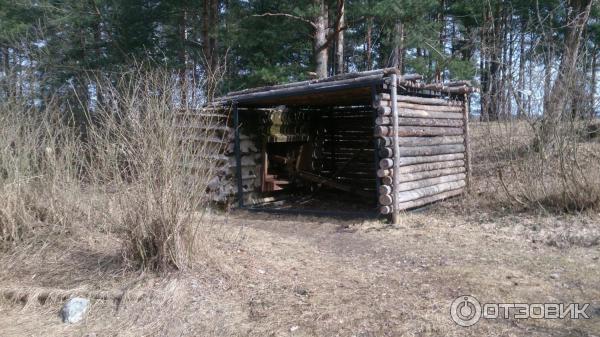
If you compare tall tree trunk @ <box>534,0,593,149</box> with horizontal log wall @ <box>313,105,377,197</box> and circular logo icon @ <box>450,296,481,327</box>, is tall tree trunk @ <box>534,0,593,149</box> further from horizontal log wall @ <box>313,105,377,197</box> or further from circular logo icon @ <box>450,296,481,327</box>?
circular logo icon @ <box>450,296,481,327</box>

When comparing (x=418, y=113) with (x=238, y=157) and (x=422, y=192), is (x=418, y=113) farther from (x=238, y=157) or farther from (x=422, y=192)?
(x=238, y=157)

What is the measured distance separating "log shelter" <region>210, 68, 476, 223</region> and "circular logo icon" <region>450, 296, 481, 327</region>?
3.47 metres

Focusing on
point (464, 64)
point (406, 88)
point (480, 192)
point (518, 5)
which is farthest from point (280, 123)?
point (518, 5)

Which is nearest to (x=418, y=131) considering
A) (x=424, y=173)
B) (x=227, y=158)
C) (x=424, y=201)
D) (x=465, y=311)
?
(x=424, y=173)

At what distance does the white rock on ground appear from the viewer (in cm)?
465

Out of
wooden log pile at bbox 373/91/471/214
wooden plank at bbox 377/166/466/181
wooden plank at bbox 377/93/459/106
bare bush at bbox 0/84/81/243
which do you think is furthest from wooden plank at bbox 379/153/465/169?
bare bush at bbox 0/84/81/243

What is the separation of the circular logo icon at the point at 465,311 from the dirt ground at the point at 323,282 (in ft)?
0.22

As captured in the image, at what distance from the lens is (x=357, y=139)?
1183 centimetres

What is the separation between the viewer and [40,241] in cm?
639

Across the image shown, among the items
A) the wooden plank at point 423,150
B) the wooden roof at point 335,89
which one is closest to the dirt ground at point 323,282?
the wooden plank at point 423,150

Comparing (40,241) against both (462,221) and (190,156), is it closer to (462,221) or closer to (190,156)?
(190,156)

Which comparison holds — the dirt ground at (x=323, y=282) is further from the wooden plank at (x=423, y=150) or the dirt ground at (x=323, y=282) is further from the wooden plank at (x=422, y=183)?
the wooden plank at (x=423, y=150)

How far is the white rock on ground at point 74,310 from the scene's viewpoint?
4648mm

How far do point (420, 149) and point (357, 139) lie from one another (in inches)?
127
